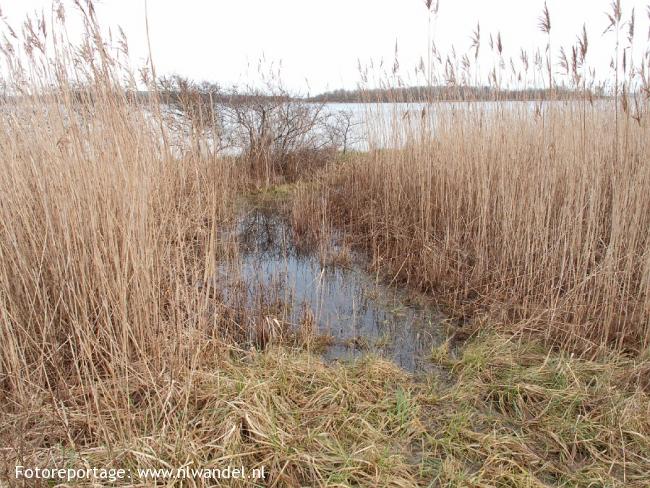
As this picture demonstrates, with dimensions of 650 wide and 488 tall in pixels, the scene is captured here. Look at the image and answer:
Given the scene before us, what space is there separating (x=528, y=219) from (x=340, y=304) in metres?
1.56

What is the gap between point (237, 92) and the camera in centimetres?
689

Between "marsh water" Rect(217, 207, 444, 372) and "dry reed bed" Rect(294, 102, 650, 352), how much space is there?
32 centimetres

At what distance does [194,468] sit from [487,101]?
3.84 meters

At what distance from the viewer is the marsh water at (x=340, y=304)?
2428mm

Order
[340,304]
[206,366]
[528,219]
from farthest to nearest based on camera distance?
1. [340,304]
2. [528,219]
3. [206,366]

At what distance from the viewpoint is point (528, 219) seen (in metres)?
2.72

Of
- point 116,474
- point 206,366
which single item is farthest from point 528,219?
point 116,474

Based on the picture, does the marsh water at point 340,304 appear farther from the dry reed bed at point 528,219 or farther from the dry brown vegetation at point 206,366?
the dry reed bed at point 528,219

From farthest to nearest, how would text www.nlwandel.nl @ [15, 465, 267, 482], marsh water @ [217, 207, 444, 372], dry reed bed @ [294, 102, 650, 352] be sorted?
marsh water @ [217, 207, 444, 372] → dry reed bed @ [294, 102, 650, 352] → text www.nlwandel.nl @ [15, 465, 267, 482]

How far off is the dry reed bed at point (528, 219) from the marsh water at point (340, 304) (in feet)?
1.05

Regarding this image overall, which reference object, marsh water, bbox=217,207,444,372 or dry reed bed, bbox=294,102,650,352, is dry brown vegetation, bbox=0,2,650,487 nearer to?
dry reed bed, bbox=294,102,650,352

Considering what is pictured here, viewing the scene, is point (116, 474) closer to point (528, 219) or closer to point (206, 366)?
point (206, 366)

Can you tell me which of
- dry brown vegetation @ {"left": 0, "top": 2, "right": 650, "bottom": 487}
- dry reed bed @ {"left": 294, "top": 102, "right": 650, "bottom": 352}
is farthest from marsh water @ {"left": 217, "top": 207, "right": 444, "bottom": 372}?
dry reed bed @ {"left": 294, "top": 102, "right": 650, "bottom": 352}

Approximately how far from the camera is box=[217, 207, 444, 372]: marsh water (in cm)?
243
